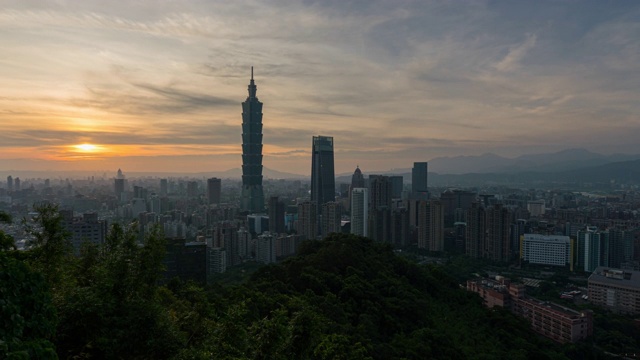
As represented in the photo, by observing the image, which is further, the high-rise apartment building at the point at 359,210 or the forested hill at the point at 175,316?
the high-rise apartment building at the point at 359,210

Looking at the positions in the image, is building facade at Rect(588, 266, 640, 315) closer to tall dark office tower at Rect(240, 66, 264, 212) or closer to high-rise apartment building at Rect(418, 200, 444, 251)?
high-rise apartment building at Rect(418, 200, 444, 251)

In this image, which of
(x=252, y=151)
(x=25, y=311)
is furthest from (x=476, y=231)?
(x=252, y=151)

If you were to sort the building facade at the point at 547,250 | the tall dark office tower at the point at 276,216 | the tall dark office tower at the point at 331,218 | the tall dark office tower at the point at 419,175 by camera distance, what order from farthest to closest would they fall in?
1. the tall dark office tower at the point at 419,175
2. the tall dark office tower at the point at 276,216
3. the tall dark office tower at the point at 331,218
4. the building facade at the point at 547,250

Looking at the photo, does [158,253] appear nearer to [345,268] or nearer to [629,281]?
[345,268]

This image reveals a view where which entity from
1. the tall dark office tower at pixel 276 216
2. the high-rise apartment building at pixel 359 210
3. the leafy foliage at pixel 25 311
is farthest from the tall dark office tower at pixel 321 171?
the leafy foliage at pixel 25 311

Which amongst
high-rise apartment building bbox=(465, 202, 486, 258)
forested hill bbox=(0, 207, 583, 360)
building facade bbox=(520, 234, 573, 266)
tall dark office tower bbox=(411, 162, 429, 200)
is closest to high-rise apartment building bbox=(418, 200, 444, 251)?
high-rise apartment building bbox=(465, 202, 486, 258)

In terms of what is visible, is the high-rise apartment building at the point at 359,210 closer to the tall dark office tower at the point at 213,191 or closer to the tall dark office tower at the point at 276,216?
the tall dark office tower at the point at 276,216
